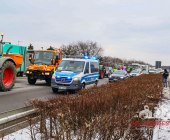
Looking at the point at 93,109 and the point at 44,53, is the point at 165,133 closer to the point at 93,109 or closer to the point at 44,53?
the point at 93,109

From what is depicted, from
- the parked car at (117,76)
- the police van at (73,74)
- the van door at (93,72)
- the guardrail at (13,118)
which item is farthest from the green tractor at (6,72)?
the parked car at (117,76)

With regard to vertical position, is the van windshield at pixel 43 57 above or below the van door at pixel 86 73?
above

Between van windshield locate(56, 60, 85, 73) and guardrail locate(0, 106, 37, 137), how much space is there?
26.7 ft

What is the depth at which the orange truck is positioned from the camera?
15063 millimetres

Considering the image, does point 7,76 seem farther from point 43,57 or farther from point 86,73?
point 86,73

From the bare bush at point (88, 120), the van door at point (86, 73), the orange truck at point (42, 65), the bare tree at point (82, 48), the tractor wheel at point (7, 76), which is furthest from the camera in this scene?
the bare tree at point (82, 48)

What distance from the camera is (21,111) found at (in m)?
4.12

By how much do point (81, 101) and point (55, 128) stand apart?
0.75m

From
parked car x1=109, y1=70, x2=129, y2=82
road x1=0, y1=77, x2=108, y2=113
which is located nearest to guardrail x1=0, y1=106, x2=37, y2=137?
road x1=0, y1=77, x2=108, y2=113

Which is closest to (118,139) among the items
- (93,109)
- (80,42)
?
(93,109)

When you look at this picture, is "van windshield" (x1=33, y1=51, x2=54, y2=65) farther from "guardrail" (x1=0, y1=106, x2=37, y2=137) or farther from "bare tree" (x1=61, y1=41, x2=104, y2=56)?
"bare tree" (x1=61, y1=41, x2=104, y2=56)

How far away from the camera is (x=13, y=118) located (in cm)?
405

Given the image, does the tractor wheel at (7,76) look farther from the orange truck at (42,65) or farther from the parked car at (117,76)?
the parked car at (117,76)

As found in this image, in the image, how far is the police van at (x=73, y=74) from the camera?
11.6 metres
